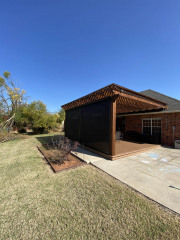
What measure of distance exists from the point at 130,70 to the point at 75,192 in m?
9.46

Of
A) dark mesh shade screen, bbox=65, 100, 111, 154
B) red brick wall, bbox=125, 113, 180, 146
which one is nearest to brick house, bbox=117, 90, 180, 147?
red brick wall, bbox=125, 113, 180, 146

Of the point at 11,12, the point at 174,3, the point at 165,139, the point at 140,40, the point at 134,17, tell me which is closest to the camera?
the point at 174,3

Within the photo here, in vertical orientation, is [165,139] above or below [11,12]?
below

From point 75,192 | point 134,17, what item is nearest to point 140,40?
point 134,17

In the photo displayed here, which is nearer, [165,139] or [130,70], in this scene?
[165,139]

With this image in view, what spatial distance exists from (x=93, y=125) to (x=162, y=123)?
19.2 feet

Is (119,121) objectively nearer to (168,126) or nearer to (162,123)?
(162,123)

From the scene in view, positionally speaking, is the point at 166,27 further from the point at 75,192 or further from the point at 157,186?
the point at 75,192

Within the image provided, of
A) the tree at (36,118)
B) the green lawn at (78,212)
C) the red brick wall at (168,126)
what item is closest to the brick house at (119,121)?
the red brick wall at (168,126)

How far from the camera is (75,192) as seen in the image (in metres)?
2.44

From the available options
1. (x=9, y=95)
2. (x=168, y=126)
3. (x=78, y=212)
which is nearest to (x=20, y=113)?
(x=9, y=95)

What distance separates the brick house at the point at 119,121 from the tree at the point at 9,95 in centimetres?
1364

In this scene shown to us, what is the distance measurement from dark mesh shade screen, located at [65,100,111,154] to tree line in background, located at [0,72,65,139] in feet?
23.8

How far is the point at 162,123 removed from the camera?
25.5 ft
